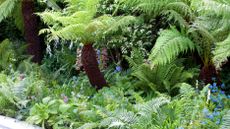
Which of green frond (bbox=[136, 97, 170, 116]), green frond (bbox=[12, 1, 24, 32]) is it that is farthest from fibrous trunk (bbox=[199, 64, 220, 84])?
green frond (bbox=[12, 1, 24, 32])

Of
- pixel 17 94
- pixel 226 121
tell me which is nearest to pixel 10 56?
pixel 17 94

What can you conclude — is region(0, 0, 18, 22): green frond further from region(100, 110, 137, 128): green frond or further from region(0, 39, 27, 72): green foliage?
region(100, 110, 137, 128): green frond

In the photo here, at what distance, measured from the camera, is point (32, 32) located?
24.9 feet

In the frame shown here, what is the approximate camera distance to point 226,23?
4875 mm

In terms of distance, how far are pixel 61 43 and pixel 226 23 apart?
347 centimetres

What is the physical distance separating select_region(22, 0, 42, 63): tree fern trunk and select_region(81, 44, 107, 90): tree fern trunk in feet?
7.03

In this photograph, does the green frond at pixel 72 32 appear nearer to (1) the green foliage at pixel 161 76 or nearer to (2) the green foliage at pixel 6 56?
(1) the green foliage at pixel 161 76

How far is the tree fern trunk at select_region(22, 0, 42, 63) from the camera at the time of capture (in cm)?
739

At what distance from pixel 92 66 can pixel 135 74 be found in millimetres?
539

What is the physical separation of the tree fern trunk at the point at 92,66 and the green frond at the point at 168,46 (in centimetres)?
80

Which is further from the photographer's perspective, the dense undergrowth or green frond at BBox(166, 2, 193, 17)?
green frond at BBox(166, 2, 193, 17)

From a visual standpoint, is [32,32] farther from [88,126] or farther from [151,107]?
[151,107]

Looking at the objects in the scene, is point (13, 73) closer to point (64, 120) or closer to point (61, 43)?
point (61, 43)

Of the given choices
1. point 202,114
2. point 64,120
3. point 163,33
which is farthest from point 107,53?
point 202,114
